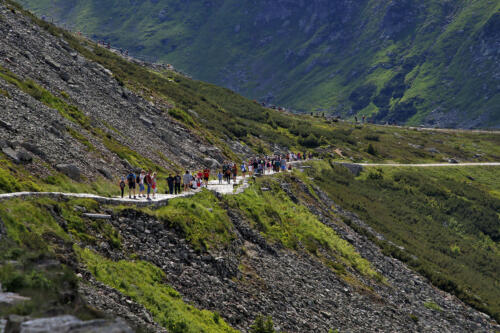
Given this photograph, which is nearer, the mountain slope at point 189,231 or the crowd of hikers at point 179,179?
the mountain slope at point 189,231

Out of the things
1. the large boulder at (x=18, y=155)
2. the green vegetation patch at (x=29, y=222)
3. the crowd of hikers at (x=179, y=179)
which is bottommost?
the green vegetation patch at (x=29, y=222)

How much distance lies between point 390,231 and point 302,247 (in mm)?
29681

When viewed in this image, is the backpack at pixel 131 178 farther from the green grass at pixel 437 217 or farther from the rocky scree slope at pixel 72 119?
the green grass at pixel 437 217

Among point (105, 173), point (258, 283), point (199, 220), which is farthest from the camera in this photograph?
point (105, 173)

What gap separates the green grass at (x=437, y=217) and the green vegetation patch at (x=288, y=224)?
33.7 feet

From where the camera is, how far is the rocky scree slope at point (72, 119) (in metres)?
33.9

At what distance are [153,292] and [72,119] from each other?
2470 cm

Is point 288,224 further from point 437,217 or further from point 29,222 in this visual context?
point 437,217

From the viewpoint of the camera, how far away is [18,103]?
37.5 m

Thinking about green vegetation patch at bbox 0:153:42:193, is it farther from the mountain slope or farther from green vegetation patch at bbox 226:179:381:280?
green vegetation patch at bbox 226:179:381:280

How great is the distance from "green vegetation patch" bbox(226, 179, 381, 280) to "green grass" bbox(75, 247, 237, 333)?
53.0ft

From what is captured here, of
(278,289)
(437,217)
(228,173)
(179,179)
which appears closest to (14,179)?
(179,179)

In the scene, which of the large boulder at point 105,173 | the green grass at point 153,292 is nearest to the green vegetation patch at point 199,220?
the green grass at point 153,292

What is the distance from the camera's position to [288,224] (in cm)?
4634
